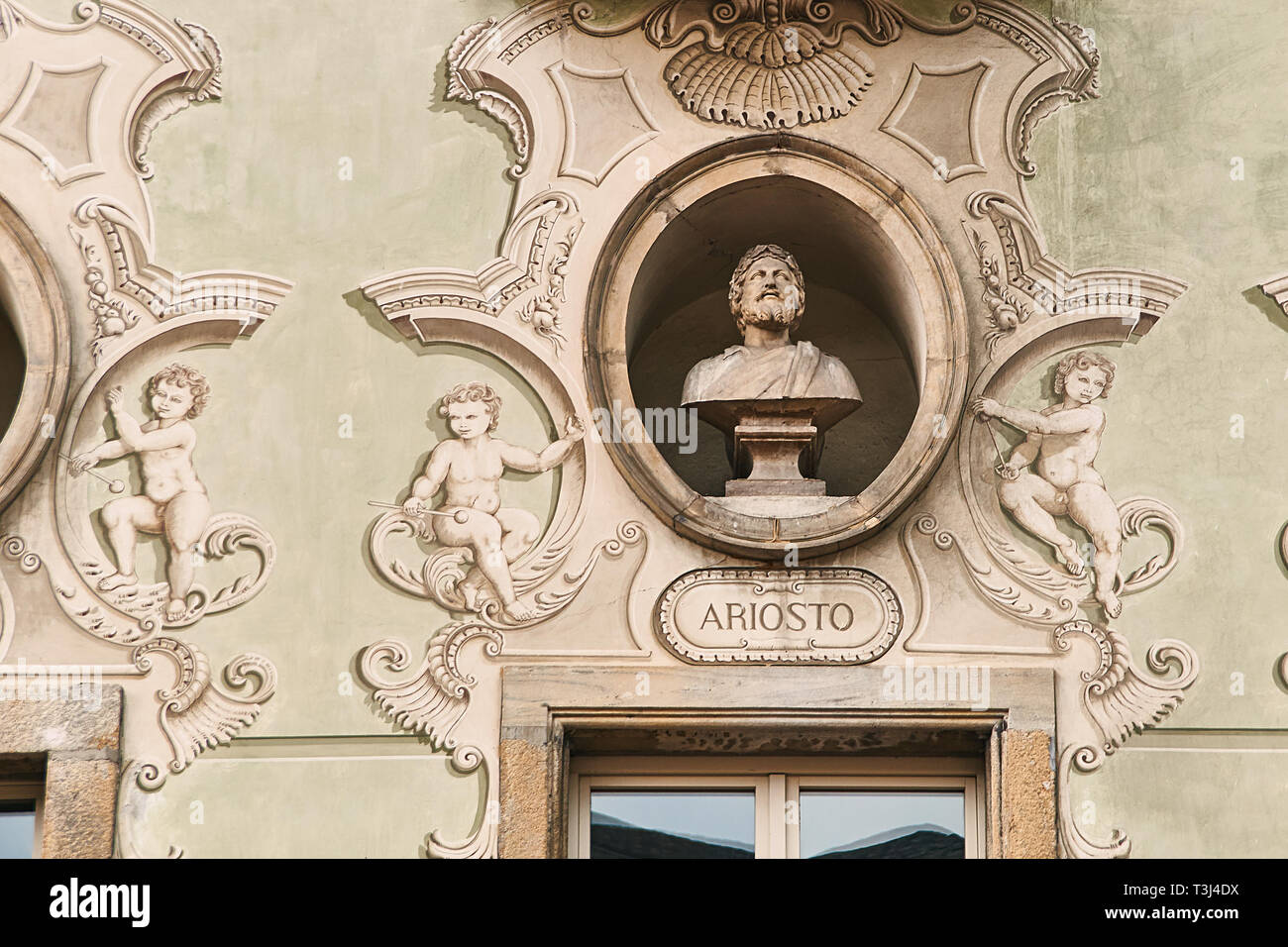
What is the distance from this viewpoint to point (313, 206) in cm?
1008

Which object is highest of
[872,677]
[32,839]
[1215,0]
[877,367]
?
[1215,0]

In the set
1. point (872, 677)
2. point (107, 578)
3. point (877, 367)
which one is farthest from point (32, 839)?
point (877, 367)

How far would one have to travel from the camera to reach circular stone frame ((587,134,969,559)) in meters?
9.60

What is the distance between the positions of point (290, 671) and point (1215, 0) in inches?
181

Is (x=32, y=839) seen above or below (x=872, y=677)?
below

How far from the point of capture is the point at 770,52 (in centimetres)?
1034

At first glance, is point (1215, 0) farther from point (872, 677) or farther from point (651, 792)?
point (651, 792)

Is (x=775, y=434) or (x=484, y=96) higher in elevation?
(x=484, y=96)

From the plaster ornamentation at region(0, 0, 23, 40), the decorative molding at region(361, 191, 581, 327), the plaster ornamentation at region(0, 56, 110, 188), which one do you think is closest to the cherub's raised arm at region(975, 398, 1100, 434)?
the decorative molding at region(361, 191, 581, 327)

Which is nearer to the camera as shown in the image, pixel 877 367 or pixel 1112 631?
pixel 1112 631

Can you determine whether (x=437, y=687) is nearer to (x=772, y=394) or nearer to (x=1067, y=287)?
(x=772, y=394)

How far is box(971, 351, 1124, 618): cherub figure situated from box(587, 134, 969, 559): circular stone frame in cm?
26

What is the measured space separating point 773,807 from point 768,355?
180cm

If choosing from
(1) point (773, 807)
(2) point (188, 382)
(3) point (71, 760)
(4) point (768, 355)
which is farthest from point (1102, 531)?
(3) point (71, 760)
